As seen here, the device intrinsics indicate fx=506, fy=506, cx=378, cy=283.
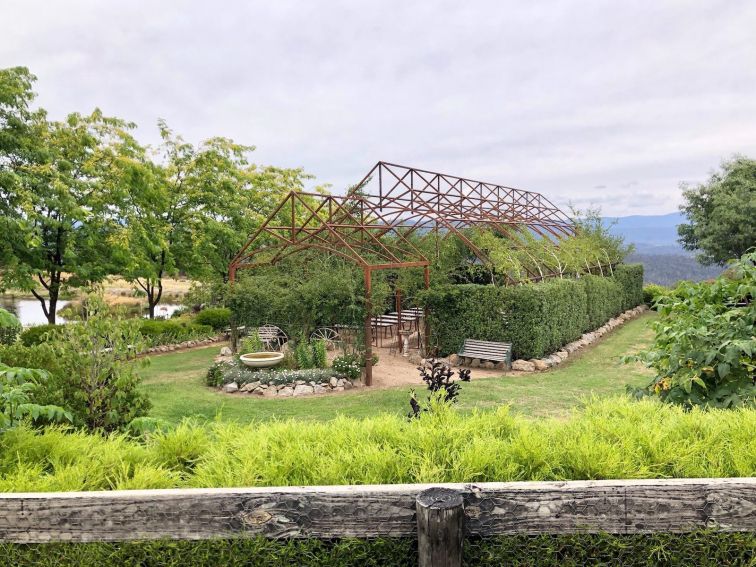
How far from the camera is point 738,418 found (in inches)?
115

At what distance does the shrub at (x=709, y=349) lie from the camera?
375 centimetres

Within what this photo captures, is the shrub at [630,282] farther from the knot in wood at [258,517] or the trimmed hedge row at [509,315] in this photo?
the knot in wood at [258,517]

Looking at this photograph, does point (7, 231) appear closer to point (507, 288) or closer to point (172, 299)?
point (507, 288)

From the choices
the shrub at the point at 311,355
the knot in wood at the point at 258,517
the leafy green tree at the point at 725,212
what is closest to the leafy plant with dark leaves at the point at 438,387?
the knot in wood at the point at 258,517

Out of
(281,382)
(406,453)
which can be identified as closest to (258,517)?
(406,453)

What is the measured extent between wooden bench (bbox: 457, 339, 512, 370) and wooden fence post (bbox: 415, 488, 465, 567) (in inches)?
433

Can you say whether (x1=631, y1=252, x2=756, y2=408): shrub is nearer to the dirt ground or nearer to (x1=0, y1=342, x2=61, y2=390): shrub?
(x1=0, y1=342, x2=61, y2=390): shrub

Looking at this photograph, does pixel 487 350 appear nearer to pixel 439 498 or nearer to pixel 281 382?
pixel 281 382

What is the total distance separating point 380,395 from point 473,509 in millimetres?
7881

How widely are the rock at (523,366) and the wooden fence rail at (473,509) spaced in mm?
10744

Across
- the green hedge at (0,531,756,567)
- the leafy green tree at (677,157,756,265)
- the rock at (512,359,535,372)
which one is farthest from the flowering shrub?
the leafy green tree at (677,157,756,265)

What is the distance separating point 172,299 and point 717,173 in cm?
3660

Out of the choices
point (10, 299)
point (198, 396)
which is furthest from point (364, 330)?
point (10, 299)

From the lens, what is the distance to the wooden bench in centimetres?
1283
